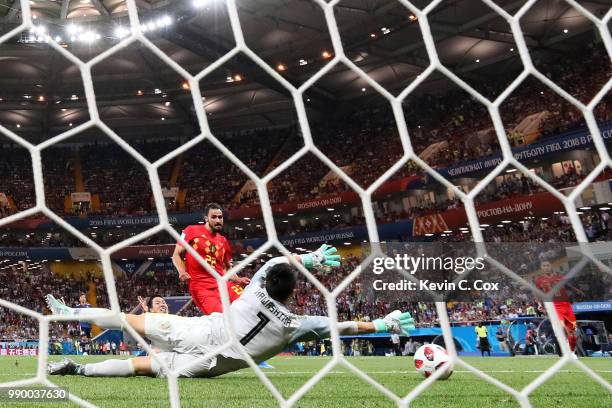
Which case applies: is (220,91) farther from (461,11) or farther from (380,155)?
(461,11)

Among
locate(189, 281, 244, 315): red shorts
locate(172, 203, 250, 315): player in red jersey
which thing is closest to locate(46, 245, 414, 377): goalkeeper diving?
locate(172, 203, 250, 315): player in red jersey

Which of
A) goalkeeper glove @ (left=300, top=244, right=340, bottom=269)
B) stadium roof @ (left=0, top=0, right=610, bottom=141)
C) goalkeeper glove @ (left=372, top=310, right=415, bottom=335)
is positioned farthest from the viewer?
stadium roof @ (left=0, top=0, right=610, bottom=141)

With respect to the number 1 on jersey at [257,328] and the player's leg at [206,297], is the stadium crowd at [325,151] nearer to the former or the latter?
the player's leg at [206,297]

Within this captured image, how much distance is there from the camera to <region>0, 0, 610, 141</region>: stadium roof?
16375mm

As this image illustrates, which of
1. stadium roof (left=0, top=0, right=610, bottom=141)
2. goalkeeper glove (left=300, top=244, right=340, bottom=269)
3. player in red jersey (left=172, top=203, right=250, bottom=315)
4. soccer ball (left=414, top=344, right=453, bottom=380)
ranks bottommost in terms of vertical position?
soccer ball (left=414, top=344, right=453, bottom=380)

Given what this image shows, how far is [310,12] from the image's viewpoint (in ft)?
57.2

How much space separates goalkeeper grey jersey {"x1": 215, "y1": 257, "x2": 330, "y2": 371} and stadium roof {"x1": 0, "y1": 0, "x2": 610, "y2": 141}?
13623 millimetres

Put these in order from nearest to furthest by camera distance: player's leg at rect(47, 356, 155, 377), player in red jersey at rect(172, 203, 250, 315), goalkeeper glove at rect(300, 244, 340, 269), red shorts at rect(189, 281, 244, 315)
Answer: goalkeeper glove at rect(300, 244, 340, 269) < player's leg at rect(47, 356, 155, 377) < player in red jersey at rect(172, 203, 250, 315) < red shorts at rect(189, 281, 244, 315)

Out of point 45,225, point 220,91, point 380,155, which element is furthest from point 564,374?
point 45,225

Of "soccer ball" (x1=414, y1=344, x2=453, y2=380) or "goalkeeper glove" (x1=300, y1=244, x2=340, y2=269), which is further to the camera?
"soccer ball" (x1=414, y1=344, x2=453, y2=380)

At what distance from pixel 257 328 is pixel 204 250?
1.21 m

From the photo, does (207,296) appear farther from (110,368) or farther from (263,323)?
(263,323)

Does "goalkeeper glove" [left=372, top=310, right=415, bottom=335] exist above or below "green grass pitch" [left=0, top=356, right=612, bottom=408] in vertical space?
above

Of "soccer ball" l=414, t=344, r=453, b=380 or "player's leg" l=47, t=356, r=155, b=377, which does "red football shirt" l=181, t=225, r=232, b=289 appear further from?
"soccer ball" l=414, t=344, r=453, b=380
